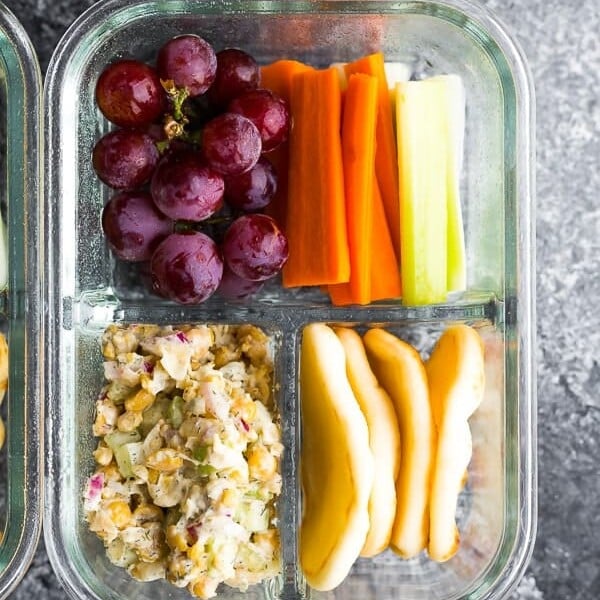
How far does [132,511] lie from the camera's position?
3.81 feet

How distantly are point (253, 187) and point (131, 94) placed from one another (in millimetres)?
189

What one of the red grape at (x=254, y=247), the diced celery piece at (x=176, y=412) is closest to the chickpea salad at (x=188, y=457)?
the diced celery piece at (x=176, y=412)

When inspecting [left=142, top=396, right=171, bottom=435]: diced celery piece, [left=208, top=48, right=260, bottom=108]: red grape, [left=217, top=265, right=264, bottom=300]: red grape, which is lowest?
[left=142, top=396, right=171, bottom=435]: diced celery piece

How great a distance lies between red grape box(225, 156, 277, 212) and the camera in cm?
111

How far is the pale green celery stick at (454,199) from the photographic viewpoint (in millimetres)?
1152

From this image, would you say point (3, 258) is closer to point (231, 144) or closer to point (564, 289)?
point (231, 144)

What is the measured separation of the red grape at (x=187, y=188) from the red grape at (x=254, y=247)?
1.7 inches

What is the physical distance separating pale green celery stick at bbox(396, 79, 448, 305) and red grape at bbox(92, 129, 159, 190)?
0.32 meters

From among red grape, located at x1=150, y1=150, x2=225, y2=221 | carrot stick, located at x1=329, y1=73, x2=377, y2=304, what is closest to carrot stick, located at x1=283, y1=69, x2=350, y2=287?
carrot stick, located at x1=329, y1=73, x2=377, y2=304

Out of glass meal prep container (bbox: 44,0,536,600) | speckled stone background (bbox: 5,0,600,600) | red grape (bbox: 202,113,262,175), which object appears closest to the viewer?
red grape (bbox: 202,113,262,175)

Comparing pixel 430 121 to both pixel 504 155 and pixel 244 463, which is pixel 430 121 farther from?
pixel 244 463

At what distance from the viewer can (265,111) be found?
111 centimetres

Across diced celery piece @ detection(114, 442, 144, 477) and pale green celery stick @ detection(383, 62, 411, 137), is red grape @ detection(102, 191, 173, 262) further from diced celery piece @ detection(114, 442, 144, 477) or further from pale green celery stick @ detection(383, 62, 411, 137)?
pale green celery stick @ detection(383, 62, 411, 137)

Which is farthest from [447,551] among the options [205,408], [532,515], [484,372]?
[205,408]
